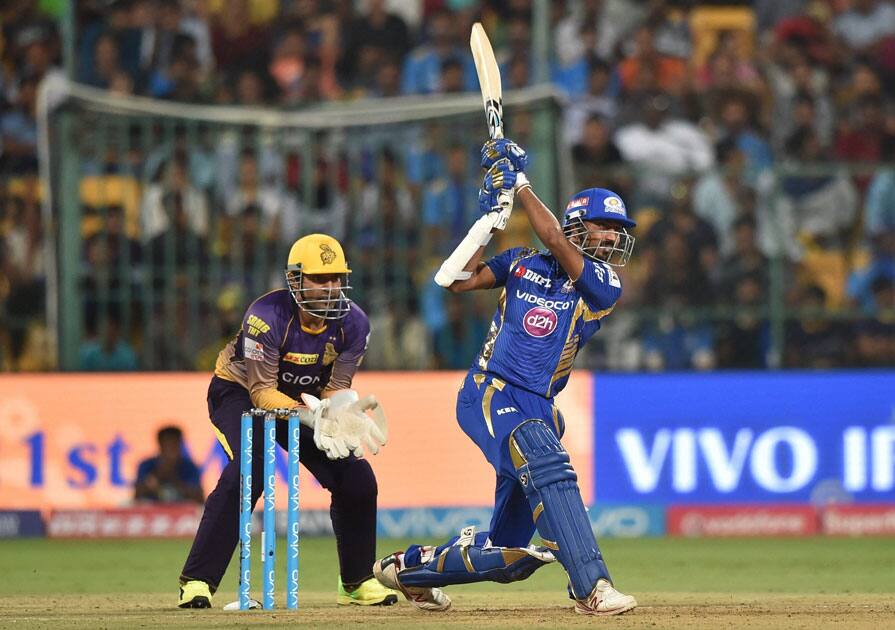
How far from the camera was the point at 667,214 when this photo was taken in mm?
14453

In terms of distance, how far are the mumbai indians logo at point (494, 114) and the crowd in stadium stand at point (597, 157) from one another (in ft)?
15.9

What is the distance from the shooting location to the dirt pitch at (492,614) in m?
7.31

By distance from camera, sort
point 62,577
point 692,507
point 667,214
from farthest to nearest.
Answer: point 667,214 → point 692,507 → point 62,577

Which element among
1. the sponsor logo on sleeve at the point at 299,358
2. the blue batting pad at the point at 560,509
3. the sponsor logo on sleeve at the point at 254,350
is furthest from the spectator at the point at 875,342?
the sponsor logo on sleeve at the point at 254,350

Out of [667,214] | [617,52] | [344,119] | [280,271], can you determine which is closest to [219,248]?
[280,271]

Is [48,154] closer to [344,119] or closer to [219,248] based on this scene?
[219,248]

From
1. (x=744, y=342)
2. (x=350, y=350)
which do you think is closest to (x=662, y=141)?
(x=744, y=342)

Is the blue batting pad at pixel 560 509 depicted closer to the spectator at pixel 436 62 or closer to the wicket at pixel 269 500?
the wicket at pixel 269 500

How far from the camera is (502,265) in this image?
8031 mm

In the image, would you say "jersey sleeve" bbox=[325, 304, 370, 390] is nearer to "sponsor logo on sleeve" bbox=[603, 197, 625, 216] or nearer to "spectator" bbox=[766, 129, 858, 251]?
"sponsor logo on sleeve" bbox=[603, 197, 625, 216]

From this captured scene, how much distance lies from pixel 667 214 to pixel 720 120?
7.01ft

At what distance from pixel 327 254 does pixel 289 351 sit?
0.56m

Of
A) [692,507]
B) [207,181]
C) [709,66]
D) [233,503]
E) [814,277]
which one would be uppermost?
[709,66]

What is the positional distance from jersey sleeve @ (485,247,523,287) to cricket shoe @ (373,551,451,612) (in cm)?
147
